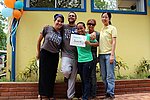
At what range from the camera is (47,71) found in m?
3.68

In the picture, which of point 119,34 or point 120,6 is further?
point 120,6

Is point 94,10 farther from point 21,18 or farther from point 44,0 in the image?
point 21,18

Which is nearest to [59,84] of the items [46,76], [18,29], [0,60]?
[46,76]

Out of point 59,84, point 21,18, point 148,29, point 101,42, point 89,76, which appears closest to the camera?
point 89,76

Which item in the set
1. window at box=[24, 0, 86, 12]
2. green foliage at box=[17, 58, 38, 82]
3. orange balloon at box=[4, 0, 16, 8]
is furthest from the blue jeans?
orange balloon at box=[4, 0, 16, 8]

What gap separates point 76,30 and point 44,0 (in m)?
2.03

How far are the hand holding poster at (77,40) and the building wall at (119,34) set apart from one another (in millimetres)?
1673

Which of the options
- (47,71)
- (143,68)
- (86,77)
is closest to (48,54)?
(47,71)

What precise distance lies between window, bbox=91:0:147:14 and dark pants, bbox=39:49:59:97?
86.1 inches

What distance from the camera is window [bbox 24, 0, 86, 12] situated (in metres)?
5.19

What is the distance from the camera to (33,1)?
17.3 feet

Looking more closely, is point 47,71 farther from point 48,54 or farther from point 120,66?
point 120,66

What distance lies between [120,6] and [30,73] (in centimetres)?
289

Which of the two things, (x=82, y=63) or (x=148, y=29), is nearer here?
(x=82, y=63)
